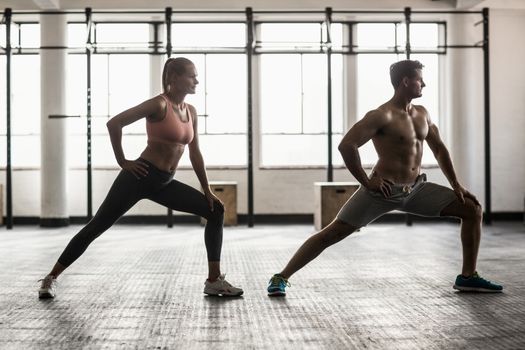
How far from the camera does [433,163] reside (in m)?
10.0

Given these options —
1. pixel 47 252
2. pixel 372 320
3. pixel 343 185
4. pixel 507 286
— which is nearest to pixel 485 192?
pixel 343 185

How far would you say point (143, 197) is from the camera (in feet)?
11.5

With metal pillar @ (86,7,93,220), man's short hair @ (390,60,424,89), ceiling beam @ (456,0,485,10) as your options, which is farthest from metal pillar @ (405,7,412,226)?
man's short hair @ (390,60,424,89)

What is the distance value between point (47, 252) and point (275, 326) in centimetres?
387

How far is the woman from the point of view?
3477 millimetres

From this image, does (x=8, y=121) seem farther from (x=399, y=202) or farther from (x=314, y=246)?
(x=399, y=202)

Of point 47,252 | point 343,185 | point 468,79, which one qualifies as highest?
point 468,79

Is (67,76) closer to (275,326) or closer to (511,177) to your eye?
(511,177)

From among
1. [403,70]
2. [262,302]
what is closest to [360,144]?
[403,70]

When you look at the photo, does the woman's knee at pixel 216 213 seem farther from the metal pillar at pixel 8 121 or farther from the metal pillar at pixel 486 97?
the metal pillar at pixel 486 97

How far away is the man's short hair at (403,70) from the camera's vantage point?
3.53 meters

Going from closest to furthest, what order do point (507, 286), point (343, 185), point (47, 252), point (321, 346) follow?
point (321, 346) → point (507, 286) → point (47, 252) → point (343, 185)

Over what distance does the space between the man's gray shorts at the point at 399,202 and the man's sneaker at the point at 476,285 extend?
0.47 m

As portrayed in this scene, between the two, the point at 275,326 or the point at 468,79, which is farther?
the point at 468,79
